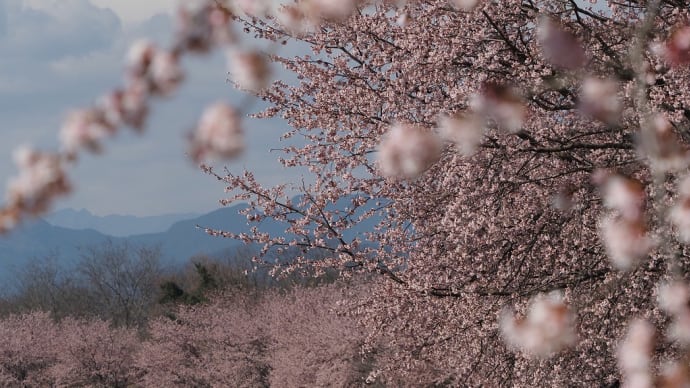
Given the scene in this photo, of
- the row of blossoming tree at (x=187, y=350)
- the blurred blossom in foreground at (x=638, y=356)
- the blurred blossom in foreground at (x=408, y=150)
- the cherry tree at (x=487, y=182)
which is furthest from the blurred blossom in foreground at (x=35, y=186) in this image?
the row of blossoming tree at (x=187, y=350)

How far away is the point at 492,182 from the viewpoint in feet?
21.0

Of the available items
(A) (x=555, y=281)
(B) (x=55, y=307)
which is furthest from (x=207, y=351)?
(B) (x=55, y=307)

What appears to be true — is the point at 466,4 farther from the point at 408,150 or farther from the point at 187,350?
the point at 187,350

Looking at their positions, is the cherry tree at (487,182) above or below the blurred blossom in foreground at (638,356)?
above

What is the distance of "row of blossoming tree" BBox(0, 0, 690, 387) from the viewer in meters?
5.56

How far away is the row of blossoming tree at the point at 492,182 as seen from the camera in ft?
18.2

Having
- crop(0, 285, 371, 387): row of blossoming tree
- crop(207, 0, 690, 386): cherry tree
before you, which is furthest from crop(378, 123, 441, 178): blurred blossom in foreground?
crop(0, 285, 371, 387): row of blossoming tree

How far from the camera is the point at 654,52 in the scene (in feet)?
18.6

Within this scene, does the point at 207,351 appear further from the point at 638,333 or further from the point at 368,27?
the point at 638,333

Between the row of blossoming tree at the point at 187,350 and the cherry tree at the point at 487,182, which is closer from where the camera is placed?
the cherry tree at the point at 487,182

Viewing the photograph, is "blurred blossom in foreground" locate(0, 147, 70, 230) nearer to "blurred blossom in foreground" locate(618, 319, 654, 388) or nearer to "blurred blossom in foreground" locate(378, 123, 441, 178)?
"blurred blossom in foreground" locate(378, 123, 441, 178)

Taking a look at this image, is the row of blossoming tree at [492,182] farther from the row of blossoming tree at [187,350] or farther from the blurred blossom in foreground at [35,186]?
the row of blossoming tree at [187,350]

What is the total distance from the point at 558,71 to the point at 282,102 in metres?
3.23

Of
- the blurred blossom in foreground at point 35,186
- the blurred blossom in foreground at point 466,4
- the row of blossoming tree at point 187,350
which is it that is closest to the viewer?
the blurred blossom in foreground at point 35,186
